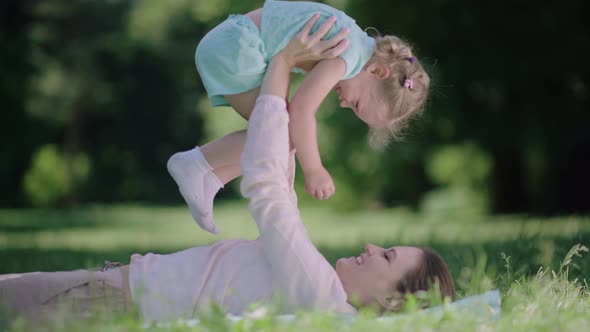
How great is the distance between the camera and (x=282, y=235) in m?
2.26

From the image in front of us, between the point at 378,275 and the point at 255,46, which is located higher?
the point at 255,46

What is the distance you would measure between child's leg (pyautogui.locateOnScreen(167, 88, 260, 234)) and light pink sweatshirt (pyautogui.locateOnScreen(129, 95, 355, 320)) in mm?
603

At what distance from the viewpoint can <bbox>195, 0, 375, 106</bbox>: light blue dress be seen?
2.94 m

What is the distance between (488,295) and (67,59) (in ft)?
65.1

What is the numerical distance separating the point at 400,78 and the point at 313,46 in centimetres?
50

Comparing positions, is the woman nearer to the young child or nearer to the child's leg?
the young child

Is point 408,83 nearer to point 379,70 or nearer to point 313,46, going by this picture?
point 379,70

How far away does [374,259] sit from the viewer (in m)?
2.46

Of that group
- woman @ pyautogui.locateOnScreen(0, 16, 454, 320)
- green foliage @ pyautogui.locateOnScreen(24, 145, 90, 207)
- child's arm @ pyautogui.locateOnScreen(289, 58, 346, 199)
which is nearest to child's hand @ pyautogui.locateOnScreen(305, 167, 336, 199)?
child's arm @ pyautogui.locateOnScreen(289, 58, 346, 199)

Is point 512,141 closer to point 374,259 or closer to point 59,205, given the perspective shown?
point 374,259

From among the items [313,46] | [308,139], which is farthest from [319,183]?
[313,46]

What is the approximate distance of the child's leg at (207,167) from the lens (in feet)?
Answer: 10.0

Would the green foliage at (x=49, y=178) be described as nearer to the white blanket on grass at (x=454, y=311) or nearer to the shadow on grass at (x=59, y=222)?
the shadow on grass at (x=59, y=222)

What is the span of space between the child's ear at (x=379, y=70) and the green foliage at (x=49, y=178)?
19.5 meters
